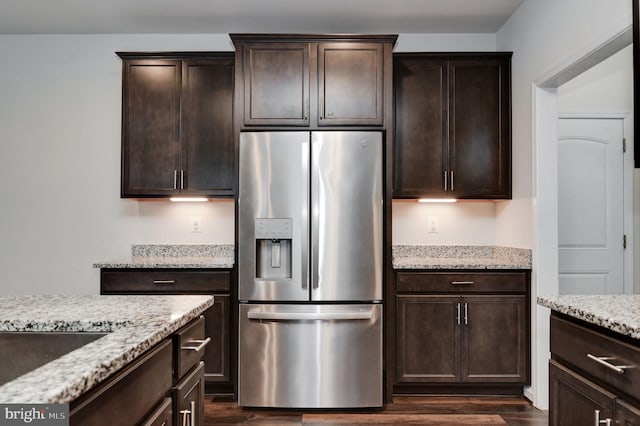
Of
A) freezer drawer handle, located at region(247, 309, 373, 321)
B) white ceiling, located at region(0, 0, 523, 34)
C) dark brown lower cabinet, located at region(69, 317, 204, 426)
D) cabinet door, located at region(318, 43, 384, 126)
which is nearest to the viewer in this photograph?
dark brown lower cabinet, located at region(69, 317, 204, 426)

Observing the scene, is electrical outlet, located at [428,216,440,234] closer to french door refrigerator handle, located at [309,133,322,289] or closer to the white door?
the white door

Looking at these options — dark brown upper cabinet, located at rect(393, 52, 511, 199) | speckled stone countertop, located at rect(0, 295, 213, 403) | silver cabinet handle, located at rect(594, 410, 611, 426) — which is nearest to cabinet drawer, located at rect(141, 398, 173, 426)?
speckled stone countertop, located at rect(0, 295, 213, 403)

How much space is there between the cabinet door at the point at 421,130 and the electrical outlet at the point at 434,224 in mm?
383

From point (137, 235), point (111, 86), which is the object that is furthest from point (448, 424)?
point (111, 86)

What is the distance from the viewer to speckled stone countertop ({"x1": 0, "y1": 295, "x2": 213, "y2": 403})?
2.48 feet

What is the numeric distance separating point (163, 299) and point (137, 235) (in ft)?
7.77

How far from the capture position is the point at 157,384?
119 cm

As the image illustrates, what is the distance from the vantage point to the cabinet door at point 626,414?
1214mm

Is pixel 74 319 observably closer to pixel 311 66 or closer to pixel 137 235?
pixel 311 66

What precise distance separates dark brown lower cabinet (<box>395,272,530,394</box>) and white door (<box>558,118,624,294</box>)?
0.99 m

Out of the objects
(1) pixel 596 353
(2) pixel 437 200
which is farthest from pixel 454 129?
(1) pixel 596 353

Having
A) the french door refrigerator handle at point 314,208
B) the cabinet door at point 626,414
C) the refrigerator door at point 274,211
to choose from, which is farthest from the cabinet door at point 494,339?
the cabinet door at point 626,414

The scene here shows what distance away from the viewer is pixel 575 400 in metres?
1.49

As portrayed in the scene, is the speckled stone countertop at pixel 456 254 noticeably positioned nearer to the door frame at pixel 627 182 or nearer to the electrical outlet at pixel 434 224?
the electrical outlet at pixel 434 224
